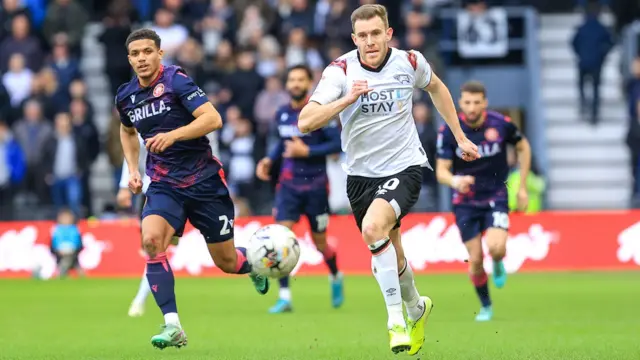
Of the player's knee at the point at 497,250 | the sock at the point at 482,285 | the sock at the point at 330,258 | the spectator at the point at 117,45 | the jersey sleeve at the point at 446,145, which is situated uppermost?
the spectator at the point at 117,45

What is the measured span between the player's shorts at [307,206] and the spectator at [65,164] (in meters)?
8.63

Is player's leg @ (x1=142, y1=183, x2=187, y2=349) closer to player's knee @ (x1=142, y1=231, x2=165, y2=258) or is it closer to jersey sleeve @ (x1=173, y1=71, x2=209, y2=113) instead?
player's knee @ (x1=142, y1=231, x2=165, y2=258)

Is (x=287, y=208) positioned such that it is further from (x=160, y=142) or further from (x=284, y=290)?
(x=160, y=142)

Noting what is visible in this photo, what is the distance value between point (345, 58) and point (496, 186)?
13.4ft

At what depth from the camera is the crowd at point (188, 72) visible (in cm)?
2264

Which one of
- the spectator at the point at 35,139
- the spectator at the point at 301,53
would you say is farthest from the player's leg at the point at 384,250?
the spectator at the point at 35,139

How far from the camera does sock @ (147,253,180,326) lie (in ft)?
33.0

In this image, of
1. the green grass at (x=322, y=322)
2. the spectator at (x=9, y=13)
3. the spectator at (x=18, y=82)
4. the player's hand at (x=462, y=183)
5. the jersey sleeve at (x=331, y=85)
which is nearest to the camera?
the jersey sleeve at (x=331, y=85)

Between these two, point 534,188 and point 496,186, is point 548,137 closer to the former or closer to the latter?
point 534,188

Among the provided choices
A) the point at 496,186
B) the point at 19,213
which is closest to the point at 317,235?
the point at 496,186

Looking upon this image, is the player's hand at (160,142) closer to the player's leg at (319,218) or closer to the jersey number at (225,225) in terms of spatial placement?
the jersey number at (225,225)

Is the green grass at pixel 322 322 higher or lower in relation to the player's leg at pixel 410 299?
lower

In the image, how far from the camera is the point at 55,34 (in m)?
25.0

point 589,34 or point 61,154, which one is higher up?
point 589,34
